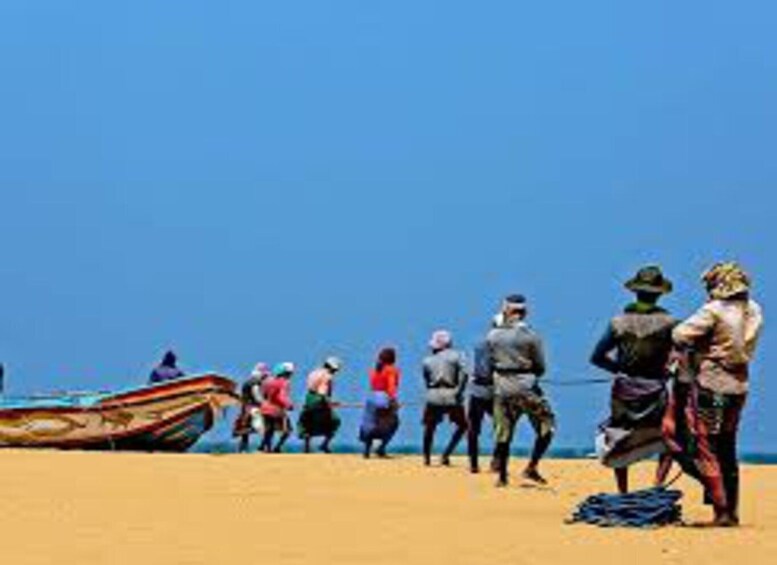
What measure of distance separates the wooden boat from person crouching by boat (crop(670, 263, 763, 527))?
16196 millimetres

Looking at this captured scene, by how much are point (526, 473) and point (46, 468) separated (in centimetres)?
485

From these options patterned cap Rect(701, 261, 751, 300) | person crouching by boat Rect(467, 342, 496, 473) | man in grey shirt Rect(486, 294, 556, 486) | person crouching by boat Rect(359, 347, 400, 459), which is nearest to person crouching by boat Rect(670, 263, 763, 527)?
patterned cap Rect(701, 261, 751, 300)

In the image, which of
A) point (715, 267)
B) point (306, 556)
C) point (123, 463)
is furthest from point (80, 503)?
point (123, 463)

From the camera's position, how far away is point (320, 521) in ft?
35.1

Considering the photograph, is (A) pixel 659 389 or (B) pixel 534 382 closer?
(A) pixel 659 389

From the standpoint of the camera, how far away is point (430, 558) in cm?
834

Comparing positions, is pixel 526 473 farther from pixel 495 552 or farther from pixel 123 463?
pixel 495 552

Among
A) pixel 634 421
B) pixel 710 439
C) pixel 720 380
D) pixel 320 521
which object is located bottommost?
pixel 320 521

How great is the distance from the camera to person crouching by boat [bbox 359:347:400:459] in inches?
924

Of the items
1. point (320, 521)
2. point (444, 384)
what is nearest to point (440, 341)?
point (444, 384)

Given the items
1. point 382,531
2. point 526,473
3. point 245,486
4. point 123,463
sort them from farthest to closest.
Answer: point 123,463 → point 526,473 → point 245,486 → point 382,531

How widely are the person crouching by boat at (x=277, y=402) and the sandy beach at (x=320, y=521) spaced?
813 cm

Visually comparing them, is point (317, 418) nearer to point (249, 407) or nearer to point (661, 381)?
point (249, 407)

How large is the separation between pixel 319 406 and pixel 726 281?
1540 centimetres
